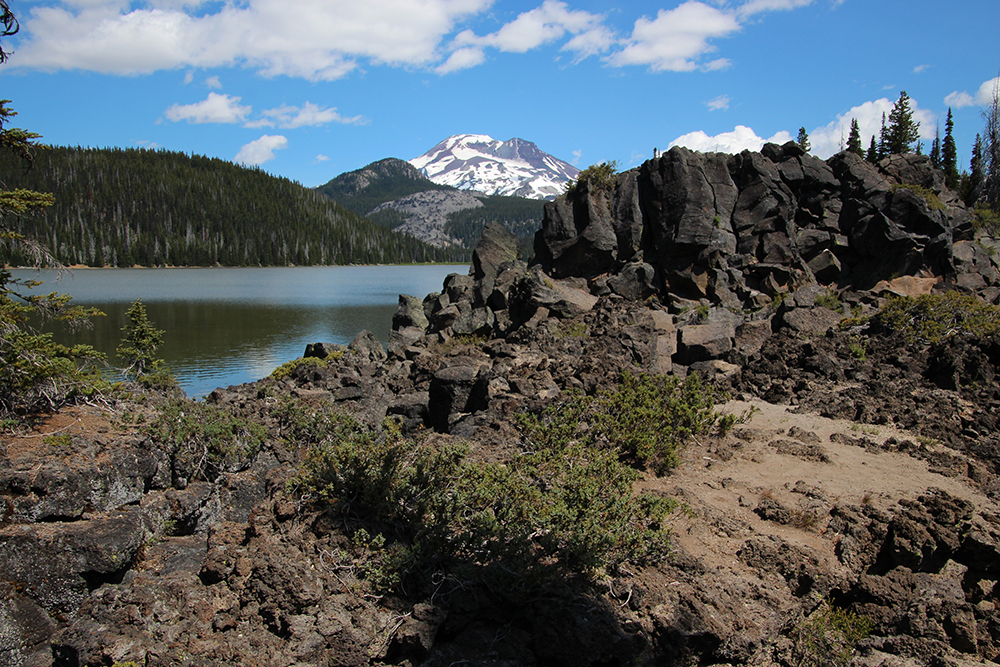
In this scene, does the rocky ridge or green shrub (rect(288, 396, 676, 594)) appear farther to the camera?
green shrub (rect(288, 396, 676, 594))

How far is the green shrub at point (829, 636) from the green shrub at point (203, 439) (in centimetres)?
787

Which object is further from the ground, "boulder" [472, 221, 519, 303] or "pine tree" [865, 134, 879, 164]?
"pine tree" [865, 134, 879, 164]

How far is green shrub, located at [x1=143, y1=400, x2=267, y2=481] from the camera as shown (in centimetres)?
848

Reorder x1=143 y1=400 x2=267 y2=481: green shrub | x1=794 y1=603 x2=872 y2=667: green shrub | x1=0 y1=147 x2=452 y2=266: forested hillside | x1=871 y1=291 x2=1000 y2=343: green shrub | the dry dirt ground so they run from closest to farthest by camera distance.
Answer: x1=794 y1=603 x2=872 y2=667: green shrub
the dry dirt ground
x1=143 y1=400 x2=267 y2=481: green shrub
x1=871 y1=291 x2=1000 y2=343: green shrub
x1=0 y1=147 x2=452 y2=266: forested hillside

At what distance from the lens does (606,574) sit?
494cm

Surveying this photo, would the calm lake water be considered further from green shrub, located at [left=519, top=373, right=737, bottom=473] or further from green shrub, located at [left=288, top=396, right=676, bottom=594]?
green shrub, located at [left=519, top=373, right=737, bottom=473]

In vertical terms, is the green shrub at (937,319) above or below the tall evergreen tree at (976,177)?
below

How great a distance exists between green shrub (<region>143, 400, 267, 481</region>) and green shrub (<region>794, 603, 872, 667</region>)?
7865mm

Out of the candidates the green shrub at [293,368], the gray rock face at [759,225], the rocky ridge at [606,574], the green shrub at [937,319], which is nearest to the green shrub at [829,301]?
the gray rock face at [759,225]

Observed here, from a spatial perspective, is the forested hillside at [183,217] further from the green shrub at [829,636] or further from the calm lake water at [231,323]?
the green shrub at [829,636]

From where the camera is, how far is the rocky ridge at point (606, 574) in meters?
4.41

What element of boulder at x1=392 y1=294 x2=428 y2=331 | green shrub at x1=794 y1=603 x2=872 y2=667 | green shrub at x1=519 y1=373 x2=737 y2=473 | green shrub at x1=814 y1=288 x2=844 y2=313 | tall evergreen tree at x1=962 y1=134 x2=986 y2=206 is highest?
tall evergreen tree at x1=962 y1=134 x2=986 y2=206

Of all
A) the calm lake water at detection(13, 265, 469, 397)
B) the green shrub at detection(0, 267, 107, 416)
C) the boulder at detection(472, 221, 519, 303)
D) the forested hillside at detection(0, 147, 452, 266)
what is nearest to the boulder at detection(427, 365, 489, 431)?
the green shrub at detection(0, 267, 107, 416)

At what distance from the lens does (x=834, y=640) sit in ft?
15.0
